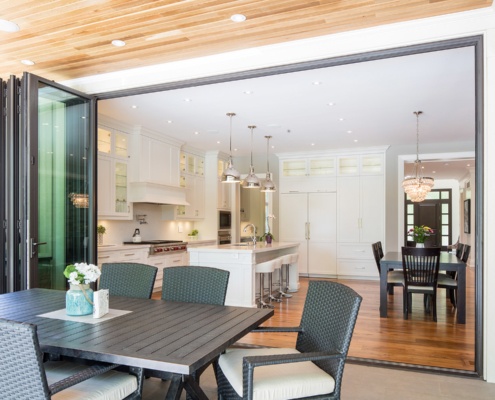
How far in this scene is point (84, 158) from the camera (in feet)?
14.8

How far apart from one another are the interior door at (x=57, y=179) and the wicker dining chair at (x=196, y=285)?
1744 mm

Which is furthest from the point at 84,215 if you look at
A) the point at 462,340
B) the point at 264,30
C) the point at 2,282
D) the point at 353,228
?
the point at 353,228

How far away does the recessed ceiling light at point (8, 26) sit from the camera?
10.9 ft

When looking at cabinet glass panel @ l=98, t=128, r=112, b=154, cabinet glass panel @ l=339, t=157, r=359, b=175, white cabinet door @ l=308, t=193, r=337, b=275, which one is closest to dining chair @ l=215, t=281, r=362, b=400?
cabinet glass panel @ l=98, t=128, r=112, b=154

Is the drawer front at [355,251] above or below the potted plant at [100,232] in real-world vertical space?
below

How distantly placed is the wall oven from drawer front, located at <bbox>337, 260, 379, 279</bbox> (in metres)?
2.53

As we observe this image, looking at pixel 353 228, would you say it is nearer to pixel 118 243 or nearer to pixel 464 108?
pixel 464 108

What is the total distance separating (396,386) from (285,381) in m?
1.43

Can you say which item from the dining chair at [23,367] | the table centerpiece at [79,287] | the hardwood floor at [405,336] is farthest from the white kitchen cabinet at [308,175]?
the dining chair at [23,367]

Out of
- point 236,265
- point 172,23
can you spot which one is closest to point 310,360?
point 172,23

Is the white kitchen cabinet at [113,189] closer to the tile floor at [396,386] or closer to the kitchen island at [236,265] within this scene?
the kitchen island at [236,265]

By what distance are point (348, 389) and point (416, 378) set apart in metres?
0.61

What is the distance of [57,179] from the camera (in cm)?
427

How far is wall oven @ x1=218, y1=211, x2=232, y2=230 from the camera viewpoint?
29.3 feet
